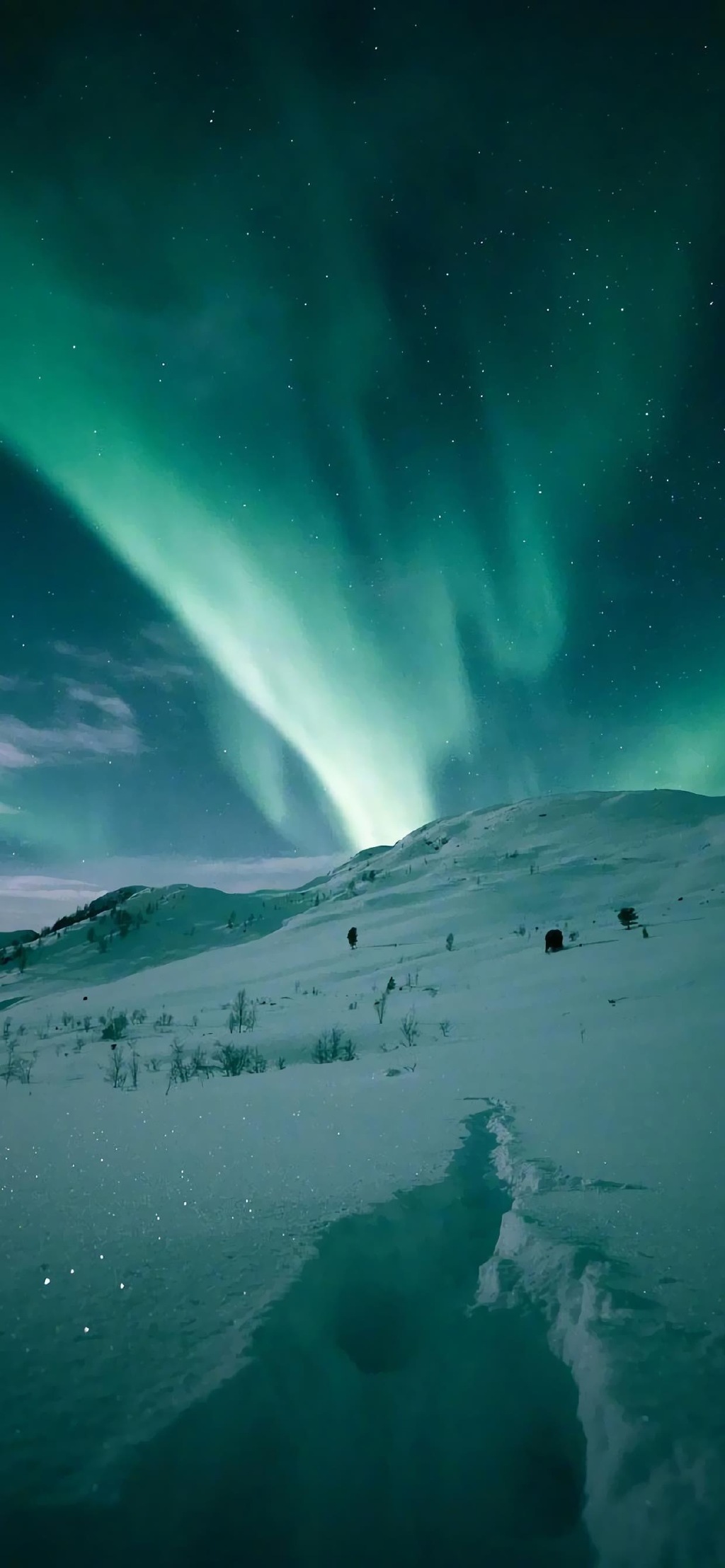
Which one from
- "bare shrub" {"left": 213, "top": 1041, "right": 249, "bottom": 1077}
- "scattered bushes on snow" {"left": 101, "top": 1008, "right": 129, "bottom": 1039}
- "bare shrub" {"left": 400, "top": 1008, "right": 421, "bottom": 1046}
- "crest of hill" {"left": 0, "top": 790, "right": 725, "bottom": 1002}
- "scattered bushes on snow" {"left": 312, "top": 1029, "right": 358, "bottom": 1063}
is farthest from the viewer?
"crest of hill" {"left": 0, "top": 790, "right": 725, "bottom": 1002}

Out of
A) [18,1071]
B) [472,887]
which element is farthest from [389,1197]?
[472,887]

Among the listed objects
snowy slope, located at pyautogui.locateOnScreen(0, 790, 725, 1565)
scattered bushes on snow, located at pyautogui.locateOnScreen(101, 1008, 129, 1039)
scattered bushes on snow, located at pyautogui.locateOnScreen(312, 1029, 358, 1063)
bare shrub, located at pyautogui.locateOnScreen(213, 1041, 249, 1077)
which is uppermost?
snowy slope, located at pyautogui.locateOnScreen(0, 790, 725, 1565)

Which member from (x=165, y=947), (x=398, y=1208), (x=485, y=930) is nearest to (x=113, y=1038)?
(x=398, y=1208)

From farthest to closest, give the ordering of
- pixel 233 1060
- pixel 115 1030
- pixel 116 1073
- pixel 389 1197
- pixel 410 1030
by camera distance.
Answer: pixel 115 1030, pixel 410 1030, pixel 233 1060, pixel 116 1073, pixel 389 1197

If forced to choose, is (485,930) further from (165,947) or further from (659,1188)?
(165,947)

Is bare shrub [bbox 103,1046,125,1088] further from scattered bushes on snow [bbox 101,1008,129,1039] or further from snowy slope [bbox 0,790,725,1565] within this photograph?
scattered bushes on snow [bbox 101,1008,129,1039]

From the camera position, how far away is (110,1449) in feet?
3.53

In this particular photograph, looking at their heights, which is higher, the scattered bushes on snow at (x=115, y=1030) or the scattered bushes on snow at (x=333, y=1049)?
the scattered bushes on snow at (x=333, y=1049)

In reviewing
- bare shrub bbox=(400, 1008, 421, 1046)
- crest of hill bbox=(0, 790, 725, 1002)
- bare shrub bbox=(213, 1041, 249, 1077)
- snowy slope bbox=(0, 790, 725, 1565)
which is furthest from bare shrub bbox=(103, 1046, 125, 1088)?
crest of hill bbox=(0, 790, 725, 1002)

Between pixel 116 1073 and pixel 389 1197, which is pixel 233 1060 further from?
pixel 389 1197

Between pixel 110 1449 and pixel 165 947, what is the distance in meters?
38.2

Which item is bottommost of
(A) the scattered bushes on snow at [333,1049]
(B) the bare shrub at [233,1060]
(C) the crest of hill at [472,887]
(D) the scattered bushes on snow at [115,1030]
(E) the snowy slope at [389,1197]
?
(D) the scattered bushes on snow at [115,1030]

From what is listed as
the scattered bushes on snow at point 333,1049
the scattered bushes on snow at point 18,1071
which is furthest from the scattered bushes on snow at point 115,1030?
the scattered bushes on snow at point 333,1049

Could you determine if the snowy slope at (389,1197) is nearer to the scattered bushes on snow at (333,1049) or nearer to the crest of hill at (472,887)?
the scattered bushes on snow at (333,1049)
